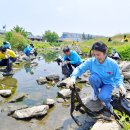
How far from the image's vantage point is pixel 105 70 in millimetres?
5223

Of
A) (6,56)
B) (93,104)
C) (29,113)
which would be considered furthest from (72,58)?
(29,113)

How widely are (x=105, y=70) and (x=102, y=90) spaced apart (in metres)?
0.44

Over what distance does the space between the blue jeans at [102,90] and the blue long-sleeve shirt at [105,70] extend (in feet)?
0.29

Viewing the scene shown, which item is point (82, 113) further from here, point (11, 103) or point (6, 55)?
point (6, 55)

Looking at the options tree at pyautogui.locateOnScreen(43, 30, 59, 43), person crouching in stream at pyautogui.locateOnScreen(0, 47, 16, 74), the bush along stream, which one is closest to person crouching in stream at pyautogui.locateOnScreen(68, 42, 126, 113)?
the bush along stream

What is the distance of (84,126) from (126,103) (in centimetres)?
99

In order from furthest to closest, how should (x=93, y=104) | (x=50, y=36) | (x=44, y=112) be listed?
1. (x=50, y=36)
2. (x=44, y=112)
3. (x=93, y=104)

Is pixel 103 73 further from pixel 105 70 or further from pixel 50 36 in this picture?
pixel 50 36

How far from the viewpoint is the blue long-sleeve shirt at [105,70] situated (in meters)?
5.11

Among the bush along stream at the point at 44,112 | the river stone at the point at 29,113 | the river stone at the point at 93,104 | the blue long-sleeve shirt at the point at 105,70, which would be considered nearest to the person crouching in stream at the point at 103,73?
the blue long-sleeve shirt at the point at 105,70

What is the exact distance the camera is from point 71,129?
5.01 m

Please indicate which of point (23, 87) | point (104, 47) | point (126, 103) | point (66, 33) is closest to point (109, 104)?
point (126, 103)

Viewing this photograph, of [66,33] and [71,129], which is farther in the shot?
[66,33]

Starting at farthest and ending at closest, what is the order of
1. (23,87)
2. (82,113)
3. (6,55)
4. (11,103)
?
(6,55)
(23,87)
(11,103)
(82,113)
